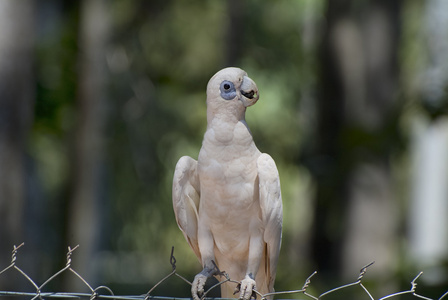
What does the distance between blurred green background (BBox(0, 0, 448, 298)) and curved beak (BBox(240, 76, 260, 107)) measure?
271 cm

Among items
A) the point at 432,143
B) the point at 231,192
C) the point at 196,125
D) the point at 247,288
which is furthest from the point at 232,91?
the point at 432,143

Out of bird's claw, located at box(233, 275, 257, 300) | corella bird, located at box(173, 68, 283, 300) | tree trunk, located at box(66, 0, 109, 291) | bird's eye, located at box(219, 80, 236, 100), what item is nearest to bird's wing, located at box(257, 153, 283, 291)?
corella bird, located at box(173, 68, 283, 300)

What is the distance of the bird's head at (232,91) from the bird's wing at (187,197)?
325mm

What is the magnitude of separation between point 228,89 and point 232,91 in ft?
0.06

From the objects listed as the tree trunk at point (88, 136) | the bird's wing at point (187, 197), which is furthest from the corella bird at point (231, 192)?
the tree trunk at point (88, 136)

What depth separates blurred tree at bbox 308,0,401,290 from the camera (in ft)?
20.4

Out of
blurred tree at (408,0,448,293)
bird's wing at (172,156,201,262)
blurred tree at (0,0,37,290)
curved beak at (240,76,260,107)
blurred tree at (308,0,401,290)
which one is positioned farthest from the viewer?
blurred tree at (308,0,401,290)

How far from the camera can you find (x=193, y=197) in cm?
273

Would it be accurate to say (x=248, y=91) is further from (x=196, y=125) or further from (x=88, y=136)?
(x=196, y=125)

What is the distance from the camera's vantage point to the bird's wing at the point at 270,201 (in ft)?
8.14

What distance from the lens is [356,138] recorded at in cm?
605

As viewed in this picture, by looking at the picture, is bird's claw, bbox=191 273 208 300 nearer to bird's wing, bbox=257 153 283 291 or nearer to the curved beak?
bird's wing, bbox=257 153 283 291

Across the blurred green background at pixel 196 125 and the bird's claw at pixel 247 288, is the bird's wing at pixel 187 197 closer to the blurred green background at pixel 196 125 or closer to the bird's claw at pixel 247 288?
the bird's claw at pixel 247 288

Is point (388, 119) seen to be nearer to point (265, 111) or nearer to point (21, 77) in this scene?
point (21, 77)
